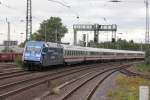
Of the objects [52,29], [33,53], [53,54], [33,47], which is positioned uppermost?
[52,29]

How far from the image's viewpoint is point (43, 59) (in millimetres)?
44000

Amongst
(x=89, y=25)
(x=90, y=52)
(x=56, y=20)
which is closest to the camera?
(x=90, y=52)

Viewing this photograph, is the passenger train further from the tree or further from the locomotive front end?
the tree

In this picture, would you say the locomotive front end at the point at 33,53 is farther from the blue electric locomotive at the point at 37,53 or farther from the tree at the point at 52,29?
the tree at the point at 52,29

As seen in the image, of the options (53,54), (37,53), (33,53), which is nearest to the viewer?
(37,53)

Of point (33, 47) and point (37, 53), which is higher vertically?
point (33, 47)

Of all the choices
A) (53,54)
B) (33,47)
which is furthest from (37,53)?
(53,54)

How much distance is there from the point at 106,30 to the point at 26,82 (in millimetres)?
89889

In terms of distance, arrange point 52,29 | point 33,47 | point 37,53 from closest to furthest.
Answer: point 37,53
point 33,47
point 52,29

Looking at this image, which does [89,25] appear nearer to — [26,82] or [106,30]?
[106,30]

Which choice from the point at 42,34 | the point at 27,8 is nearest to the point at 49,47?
the point at 27,8

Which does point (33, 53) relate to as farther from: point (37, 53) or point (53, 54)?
point (53, 54)

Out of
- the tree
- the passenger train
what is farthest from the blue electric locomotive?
the tree

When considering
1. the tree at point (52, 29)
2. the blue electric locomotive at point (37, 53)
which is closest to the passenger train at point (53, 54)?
the blue electric locomotive at point (37, 53)
